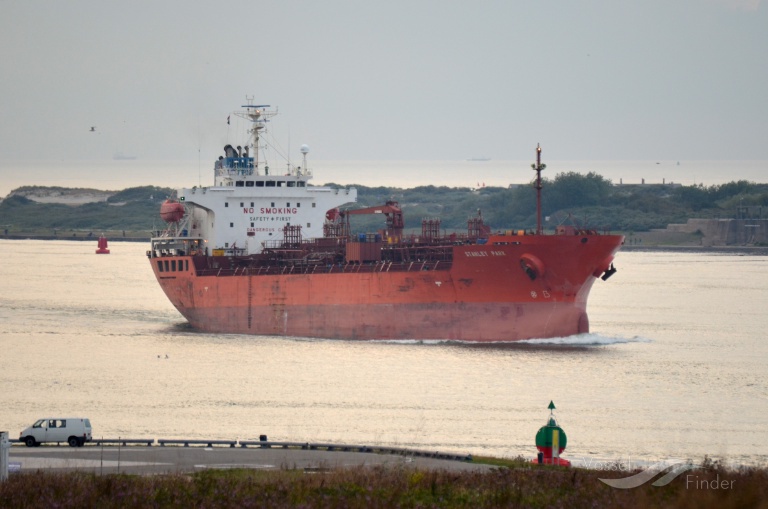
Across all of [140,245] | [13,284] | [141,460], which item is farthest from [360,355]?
[140,245]

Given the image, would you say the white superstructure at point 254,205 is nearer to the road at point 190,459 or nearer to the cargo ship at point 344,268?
the cargo ship at point 344,268

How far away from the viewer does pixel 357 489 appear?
1603 centimetres

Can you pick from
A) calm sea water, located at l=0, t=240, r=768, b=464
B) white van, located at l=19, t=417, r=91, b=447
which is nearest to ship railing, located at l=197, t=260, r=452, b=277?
calm sea water, located at l=0, t=240, r=768, b=464

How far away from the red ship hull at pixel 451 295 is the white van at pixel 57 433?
17.2m

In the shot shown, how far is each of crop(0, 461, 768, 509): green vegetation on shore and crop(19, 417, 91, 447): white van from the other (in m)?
3.73

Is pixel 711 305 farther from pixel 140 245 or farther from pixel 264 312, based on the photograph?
pixel 140 245

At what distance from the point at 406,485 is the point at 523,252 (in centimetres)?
1896

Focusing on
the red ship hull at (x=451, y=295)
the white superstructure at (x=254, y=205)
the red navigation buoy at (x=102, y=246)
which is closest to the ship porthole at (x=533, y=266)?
the red ship hull at (x=451, y=295)

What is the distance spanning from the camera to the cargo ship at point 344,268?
35062mm

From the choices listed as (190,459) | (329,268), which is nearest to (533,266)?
(329,268)

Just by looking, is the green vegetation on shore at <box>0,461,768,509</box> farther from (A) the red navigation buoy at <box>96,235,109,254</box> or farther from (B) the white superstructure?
(A) the red navigation buoy at <box>96,235,109,254</box>

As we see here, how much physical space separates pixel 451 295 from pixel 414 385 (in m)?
6.94

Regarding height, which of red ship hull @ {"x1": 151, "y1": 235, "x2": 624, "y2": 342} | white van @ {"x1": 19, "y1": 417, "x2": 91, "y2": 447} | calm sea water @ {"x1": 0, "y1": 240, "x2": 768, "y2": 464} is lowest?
calm sea water @ {"x1": 0, "y1": 240, "x2": 768, "y2": 464}

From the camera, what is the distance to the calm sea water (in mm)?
24266
